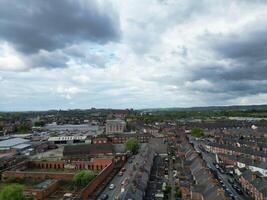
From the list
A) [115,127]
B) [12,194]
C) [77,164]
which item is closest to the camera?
[12,194]

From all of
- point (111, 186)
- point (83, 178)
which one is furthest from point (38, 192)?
point (111, 186)

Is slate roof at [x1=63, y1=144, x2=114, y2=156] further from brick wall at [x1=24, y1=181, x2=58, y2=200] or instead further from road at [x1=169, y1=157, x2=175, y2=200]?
brick wall at [x1=24, y1=181, x2=58, y2=200]

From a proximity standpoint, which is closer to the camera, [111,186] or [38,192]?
[38,192]

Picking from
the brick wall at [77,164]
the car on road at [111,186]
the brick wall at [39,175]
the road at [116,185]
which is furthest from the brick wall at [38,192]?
the brick wall at [77,164]

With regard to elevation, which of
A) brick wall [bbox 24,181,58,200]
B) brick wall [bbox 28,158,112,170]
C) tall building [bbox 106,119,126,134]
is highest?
tall building [bbox 106,119,126,134]

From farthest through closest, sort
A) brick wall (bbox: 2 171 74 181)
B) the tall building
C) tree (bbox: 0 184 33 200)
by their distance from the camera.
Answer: the tall building, brick wall (bbox: 2 171 74 181), tree (bbox: 0 184 33 200)

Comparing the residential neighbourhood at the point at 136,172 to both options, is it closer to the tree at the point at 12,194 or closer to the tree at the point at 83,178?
the tree at the point at 83,178

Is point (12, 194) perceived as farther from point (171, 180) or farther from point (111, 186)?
point (171, 180)

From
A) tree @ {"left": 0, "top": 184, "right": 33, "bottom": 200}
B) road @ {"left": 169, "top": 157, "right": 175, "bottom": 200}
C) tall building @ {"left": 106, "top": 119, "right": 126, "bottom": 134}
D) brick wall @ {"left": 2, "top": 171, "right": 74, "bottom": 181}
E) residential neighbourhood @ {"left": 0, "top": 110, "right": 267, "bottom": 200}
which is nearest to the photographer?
tree @ {"left": 0, "top": 184, "right": 33, "bottom": 200}

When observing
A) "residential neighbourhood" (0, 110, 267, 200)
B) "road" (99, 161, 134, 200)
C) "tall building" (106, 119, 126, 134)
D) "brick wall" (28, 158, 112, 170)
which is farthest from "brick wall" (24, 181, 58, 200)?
"tall building" (106, 119, 126, 134)

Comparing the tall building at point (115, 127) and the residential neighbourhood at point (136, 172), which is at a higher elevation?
the tall building at point (115, 127)

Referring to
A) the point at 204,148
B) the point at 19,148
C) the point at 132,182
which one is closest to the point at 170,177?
the point at 132,182
